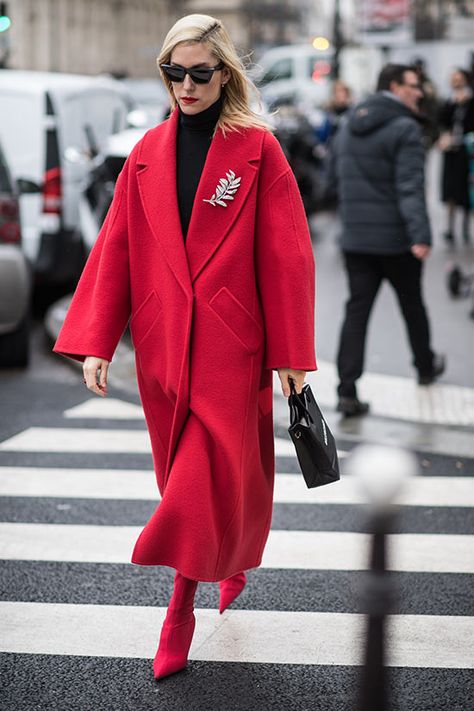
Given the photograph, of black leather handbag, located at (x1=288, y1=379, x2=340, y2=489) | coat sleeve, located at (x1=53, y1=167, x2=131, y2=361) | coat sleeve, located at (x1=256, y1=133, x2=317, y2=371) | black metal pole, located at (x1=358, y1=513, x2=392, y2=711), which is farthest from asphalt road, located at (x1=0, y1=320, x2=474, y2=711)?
black metal pole, located at (x1=358, y1=513, x2=392, y2=711)

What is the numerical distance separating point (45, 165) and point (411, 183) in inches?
177

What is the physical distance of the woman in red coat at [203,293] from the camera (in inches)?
149

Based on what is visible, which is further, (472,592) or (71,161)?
(71,161)

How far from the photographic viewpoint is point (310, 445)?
3871mm

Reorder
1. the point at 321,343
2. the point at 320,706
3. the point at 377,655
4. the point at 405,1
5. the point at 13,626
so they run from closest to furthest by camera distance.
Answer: the point at 377,655 < the point at 320,706 < the point at 13,626 < the point at 321,343 < the point at 405,1

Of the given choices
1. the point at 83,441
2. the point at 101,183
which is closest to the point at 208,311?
the point at 83,441

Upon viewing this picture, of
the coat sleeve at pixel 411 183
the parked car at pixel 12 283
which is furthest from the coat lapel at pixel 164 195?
the parked car at pixel 12 283

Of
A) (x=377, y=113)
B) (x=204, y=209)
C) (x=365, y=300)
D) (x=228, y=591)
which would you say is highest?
(x=204, y=209)

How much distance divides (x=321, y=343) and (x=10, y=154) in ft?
11.0

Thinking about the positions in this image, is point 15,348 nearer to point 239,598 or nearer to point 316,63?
point 239,598

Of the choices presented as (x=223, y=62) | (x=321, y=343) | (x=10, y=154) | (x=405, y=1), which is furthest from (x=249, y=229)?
(x=405, y=1)

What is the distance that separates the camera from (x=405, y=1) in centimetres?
Answer: 4400

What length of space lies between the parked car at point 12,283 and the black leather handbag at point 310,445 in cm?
495

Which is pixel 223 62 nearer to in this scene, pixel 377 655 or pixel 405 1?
pixel 377 655
